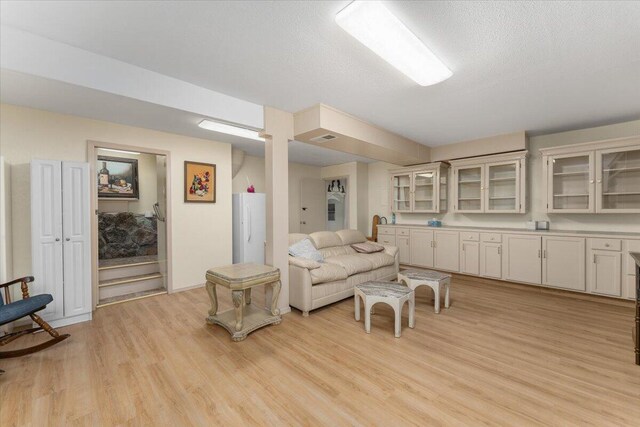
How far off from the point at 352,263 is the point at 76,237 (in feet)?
10.4

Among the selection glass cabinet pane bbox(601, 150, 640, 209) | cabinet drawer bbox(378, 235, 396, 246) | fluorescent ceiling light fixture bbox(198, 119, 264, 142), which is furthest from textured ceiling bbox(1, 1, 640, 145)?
cabinet drawer bbox(378, 235, 396, 246)

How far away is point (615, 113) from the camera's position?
3.29 m

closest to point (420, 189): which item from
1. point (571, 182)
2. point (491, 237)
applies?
point (491, 237)

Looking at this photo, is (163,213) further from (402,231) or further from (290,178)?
(402,231)

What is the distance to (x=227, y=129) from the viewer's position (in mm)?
3473

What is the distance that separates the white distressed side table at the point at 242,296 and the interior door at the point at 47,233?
59.5 inches

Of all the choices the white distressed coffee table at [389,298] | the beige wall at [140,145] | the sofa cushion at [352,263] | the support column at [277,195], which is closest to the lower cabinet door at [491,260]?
the sofa cushion at [352,263]

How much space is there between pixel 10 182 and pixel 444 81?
4477mm

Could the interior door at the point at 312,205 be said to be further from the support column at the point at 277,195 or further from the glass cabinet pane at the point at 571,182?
the glass cabinet pane at the point at 571,182

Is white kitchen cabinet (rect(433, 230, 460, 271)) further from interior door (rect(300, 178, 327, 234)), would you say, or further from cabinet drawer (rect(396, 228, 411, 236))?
interior door (rect(300, 178, 327, 234))

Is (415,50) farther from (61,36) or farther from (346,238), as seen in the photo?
(346,238)

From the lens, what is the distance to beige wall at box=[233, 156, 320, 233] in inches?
206

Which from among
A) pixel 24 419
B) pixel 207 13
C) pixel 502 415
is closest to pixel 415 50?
pixel 207 13

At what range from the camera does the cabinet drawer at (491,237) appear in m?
4.19
